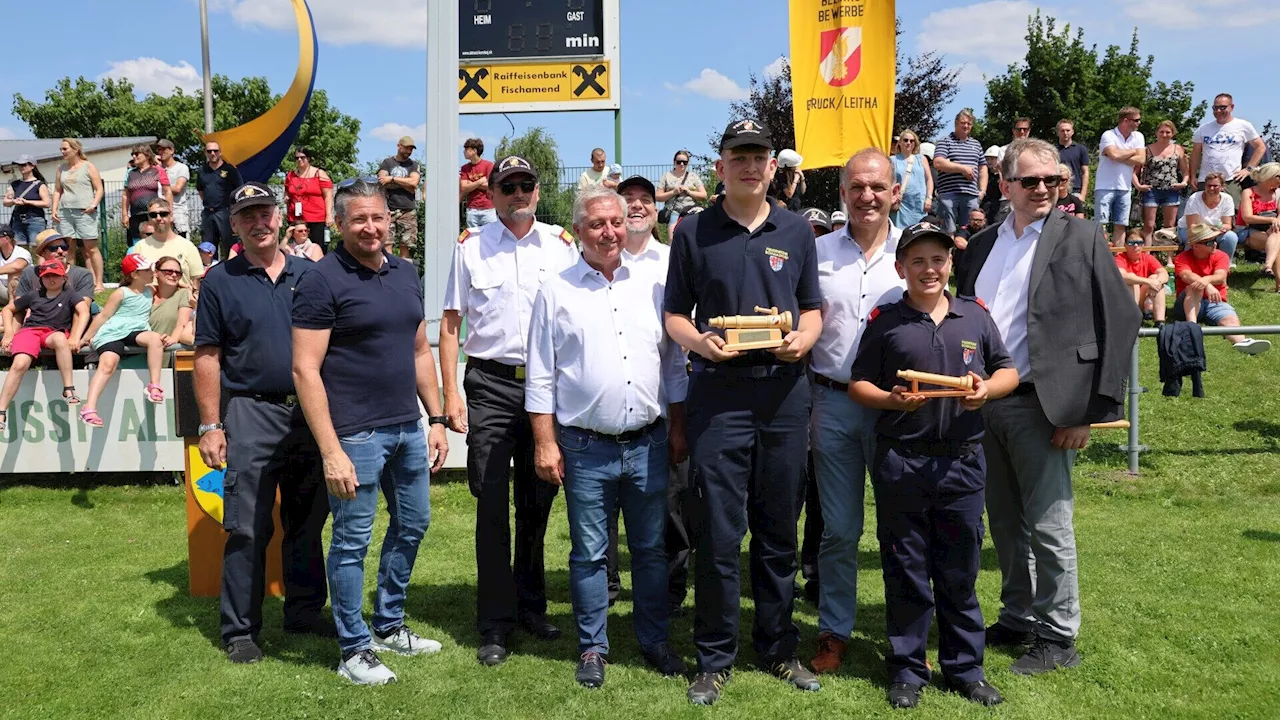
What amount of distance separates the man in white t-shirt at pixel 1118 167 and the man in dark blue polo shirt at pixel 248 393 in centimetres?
1127

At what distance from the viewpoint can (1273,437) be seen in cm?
870

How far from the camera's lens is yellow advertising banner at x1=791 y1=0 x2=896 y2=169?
344 inches

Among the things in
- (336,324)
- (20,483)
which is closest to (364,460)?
(336,324)

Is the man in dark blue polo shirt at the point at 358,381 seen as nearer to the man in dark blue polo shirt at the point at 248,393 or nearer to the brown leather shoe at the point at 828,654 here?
the man in dark blue polo shirt at the point at 248,393

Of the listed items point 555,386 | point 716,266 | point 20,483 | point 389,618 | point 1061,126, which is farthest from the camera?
point 1061,126

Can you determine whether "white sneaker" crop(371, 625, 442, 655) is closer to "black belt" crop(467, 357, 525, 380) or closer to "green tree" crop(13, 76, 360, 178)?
"black belt" crop(467, 357, 525, 380)

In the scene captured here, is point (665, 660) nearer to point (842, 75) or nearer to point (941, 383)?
point (941, 383)

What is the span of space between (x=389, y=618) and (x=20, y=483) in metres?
5.26

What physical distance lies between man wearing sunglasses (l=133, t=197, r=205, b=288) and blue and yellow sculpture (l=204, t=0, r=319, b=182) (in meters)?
3.55

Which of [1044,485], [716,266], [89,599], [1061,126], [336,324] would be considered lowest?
[89,599]

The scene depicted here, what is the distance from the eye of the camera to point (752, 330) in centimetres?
384

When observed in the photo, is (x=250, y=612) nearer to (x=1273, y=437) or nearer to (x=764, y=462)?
(x=764, y=462)

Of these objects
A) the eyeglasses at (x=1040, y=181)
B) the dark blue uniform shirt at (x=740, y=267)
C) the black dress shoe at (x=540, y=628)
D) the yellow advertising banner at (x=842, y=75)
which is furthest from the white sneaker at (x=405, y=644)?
the yellow advertising banner at (x=842, y=75)

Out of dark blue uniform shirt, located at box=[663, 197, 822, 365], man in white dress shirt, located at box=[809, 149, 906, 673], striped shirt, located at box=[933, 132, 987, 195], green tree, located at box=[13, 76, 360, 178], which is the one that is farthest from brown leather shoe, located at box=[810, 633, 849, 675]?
green tree, located at box=[13, 76, 360, 178]
